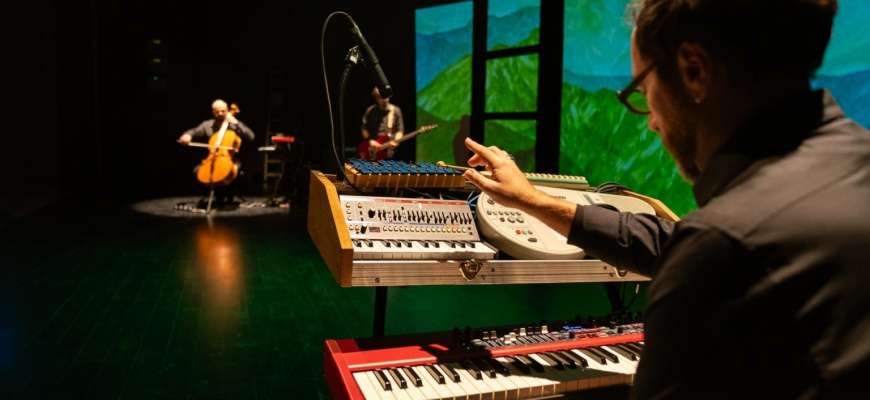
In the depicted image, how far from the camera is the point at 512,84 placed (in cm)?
764

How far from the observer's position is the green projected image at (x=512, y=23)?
7.36 metres

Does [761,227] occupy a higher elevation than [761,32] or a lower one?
lower

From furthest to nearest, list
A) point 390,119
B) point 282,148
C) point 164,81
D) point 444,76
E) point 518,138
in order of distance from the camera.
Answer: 1. point 164,81
2. point 444,76
3. point 282,148
4. point 390,119
5. point 518,138

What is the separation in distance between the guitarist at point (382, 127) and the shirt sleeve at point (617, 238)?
283 inches

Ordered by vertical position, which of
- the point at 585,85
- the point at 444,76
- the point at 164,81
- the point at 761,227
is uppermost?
the point at 444,76

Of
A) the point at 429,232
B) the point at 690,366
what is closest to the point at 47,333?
the point at 429,232

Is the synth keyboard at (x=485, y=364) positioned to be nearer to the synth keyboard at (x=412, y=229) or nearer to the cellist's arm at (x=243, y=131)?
the synth keyboard at (x=412, y=229)

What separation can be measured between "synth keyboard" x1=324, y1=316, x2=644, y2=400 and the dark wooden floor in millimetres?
1565

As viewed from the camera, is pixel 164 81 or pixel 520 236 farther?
pixel 164 81

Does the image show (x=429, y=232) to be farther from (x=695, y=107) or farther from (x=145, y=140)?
(x=145, y=140)

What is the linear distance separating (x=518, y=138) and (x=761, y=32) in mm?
6840

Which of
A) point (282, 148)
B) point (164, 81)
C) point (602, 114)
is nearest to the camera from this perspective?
point (602, 114)

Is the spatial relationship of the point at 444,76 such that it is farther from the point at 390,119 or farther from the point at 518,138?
the point at 518,138

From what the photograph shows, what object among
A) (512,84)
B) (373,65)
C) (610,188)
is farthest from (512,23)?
(373,65)
